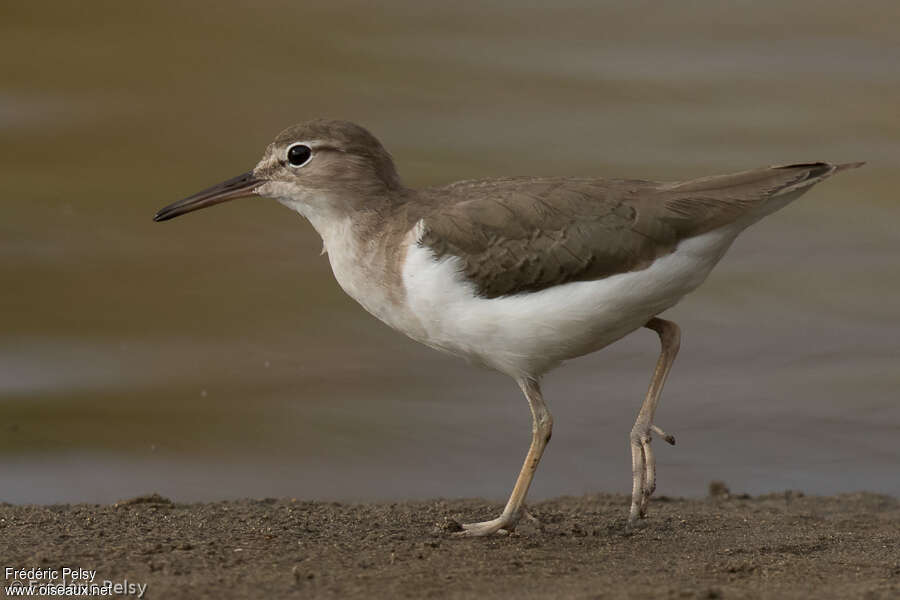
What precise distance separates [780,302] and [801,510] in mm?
3544

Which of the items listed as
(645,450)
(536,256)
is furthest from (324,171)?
(645,450)

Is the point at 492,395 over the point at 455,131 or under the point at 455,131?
under

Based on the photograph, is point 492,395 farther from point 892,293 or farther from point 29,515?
point 29,515

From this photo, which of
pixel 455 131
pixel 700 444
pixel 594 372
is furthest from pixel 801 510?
pixel 455 131

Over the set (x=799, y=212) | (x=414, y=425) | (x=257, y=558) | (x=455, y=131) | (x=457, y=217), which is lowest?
(x=257, y=558)

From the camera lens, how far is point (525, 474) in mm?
6910

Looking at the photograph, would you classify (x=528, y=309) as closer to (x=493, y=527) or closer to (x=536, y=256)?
(x=536, y=256)

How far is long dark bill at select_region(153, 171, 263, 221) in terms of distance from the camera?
731 centimetres

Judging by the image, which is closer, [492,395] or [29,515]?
[29,515]

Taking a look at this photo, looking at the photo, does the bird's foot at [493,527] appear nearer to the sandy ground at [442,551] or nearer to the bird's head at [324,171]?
the sandy ground at [442,551]

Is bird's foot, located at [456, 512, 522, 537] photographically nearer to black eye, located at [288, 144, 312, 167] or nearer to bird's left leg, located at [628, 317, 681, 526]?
bird's left leg, located at [628, 317, 681, 526]

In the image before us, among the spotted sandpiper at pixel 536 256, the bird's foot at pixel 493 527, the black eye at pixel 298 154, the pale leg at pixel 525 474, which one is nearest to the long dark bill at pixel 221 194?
the black eye at pixel 298 154

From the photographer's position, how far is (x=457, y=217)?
6637 millimetres

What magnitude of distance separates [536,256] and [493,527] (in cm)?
147
